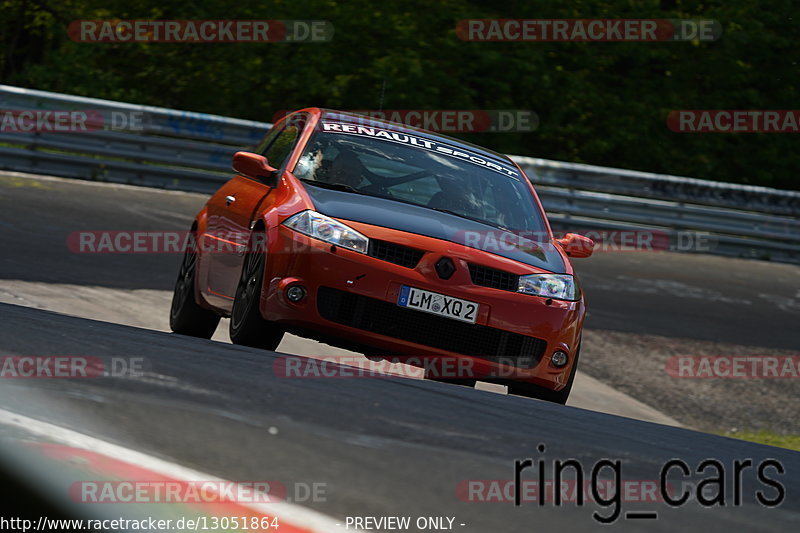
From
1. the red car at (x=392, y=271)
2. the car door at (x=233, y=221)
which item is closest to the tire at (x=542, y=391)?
the red car at (x=392, y=271)

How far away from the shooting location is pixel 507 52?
23.8 m

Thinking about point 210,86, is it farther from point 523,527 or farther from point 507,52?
point 523,527

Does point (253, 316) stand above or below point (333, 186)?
below

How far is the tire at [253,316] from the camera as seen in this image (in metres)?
5.95

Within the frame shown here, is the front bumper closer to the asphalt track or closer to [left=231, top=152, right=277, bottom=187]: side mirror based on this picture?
[left=231, top=152, right=277, bottom=187]: side mirror

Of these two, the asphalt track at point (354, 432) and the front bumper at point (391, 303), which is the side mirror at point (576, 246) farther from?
the asphalt track at point (354, 432)

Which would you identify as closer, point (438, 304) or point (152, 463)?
point (152, 463)

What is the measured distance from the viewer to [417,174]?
7062 mm

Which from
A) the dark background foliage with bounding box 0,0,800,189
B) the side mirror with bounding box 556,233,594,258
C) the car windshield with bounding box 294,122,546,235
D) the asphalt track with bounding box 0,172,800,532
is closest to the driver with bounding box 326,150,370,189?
the car windshield with bounding box 294,122,546,235

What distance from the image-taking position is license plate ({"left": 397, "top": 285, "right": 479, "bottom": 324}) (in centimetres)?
586

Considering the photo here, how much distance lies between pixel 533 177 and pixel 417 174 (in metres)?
10.7

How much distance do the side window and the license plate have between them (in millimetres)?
1624

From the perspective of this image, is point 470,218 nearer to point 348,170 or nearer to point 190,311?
point 348,170

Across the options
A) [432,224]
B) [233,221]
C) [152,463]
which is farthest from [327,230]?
[152,463]
